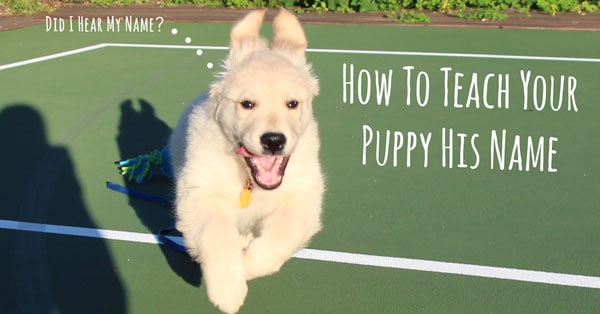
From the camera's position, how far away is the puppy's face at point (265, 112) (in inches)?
130

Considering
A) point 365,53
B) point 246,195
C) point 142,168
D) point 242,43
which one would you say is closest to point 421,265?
point 246,195

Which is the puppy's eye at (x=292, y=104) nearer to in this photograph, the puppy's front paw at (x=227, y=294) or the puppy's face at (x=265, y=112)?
the puppy's face at (x=265, y=112)

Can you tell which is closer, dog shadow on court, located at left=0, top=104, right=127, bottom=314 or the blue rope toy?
dog shadow on court, located at left=0, top=104, right=127, bottom=314

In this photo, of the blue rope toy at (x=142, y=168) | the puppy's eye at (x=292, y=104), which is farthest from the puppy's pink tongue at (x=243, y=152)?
the blue rope toy at (x=142, y=168)

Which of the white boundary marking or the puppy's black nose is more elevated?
the puppy's black nose

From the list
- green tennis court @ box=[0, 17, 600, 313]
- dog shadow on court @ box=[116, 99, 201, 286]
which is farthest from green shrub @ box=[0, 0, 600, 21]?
dog shadow on court @ box=[116, 99, 201, 286]

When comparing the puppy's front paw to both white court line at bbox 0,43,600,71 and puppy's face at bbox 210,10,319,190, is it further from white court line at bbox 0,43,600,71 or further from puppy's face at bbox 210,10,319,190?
white court line at bbox 0,43,600,71

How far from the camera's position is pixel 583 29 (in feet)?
40.4

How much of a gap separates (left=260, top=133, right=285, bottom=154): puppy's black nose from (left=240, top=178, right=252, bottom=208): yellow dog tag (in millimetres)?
384

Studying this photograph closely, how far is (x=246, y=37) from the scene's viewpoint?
378 centimetres

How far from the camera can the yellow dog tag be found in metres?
3.60

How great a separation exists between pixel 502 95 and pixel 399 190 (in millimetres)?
3279

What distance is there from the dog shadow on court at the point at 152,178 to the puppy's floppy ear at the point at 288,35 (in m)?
1.29

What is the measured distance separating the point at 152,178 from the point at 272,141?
2.50 metres
